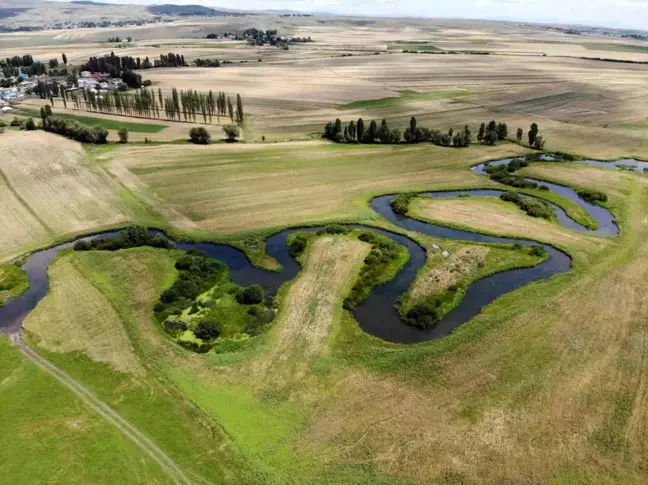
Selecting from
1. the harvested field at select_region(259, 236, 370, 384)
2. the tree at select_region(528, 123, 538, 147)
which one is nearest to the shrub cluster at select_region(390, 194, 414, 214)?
the harvested field at select_region(259, 236, 370, 384)

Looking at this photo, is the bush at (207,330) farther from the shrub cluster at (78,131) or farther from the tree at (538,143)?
the tree at (538,143)

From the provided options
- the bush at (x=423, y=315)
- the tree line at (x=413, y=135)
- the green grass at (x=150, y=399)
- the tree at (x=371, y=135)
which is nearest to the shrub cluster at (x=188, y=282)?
the green grass at (x=150, y=399)

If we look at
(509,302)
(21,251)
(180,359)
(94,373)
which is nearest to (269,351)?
(180,359)

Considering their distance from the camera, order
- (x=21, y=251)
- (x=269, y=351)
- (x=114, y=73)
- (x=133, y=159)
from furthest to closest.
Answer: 1. (x=114, y=73)
2. (x=133, y=159)
3. (x=21, y=251)
4. (x=269, y=351)

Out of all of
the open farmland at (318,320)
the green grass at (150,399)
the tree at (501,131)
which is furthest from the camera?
the tree at (501,131)

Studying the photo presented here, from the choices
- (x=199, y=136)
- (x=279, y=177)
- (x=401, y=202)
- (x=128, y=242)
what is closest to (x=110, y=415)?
(x=128, y=242)

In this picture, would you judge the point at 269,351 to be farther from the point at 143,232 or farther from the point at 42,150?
the point at 42,150

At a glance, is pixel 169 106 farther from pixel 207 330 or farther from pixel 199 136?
pixel 207 330
